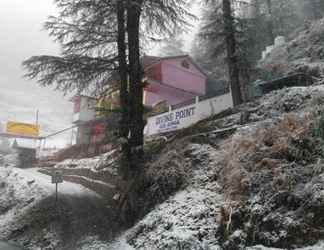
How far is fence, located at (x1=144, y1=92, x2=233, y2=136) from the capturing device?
15.0 m

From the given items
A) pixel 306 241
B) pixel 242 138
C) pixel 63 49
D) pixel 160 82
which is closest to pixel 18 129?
pixel 160 82

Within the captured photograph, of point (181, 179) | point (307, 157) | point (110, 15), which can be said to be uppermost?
point (110, 15)

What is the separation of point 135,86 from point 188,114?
17.8 feet

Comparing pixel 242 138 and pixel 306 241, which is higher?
pixel 242 138

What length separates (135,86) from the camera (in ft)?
36.5

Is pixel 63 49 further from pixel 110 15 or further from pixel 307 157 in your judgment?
pixel 307 157

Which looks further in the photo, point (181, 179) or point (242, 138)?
point (181, 179)

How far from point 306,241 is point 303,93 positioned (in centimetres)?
520

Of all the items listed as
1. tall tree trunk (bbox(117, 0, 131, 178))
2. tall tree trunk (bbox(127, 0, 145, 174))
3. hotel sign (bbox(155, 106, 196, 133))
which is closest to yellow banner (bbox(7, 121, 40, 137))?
hotel sign (bbox(155, 106, 196, 133))

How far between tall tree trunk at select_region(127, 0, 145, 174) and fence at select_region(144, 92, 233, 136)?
457 centimetres

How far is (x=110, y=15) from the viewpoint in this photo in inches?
465

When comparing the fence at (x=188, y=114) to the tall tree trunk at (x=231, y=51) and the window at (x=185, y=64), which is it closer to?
the tall tree trunk at (x=231, y=51)

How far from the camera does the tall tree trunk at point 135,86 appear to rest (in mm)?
10586

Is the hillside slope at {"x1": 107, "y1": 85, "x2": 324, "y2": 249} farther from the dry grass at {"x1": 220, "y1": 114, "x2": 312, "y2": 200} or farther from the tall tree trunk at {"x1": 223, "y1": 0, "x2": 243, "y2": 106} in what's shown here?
the tall tree trunk at {"x1": 223, "y1": 0, "x2": 243, "y2": 106}
